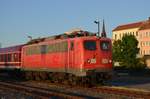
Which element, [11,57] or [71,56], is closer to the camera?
[71,56]

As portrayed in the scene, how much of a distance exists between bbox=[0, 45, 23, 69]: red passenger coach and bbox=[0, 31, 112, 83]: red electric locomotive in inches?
360

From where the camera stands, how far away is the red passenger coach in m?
43.0

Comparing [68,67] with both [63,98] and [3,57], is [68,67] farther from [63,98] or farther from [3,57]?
[3,57]

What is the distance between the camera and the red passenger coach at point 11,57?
43.0 metres

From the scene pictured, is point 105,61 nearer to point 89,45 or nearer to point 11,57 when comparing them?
point 89,45

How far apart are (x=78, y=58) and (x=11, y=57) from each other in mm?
19179

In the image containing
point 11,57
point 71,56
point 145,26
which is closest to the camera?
point 71,56

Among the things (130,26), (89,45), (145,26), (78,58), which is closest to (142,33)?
(145,26)

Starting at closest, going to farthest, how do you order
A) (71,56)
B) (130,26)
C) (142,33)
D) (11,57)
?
(71,56)
(11,57)
(142,33)
(130,26)

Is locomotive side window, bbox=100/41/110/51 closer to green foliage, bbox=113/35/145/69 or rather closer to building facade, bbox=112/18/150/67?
green foliage, bbox=113/35/145/69

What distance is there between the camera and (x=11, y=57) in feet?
151

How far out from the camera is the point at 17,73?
4466 cm

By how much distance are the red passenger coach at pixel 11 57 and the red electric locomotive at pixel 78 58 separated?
915 cm

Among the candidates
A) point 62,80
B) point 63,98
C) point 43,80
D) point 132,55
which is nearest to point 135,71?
point 43,80
